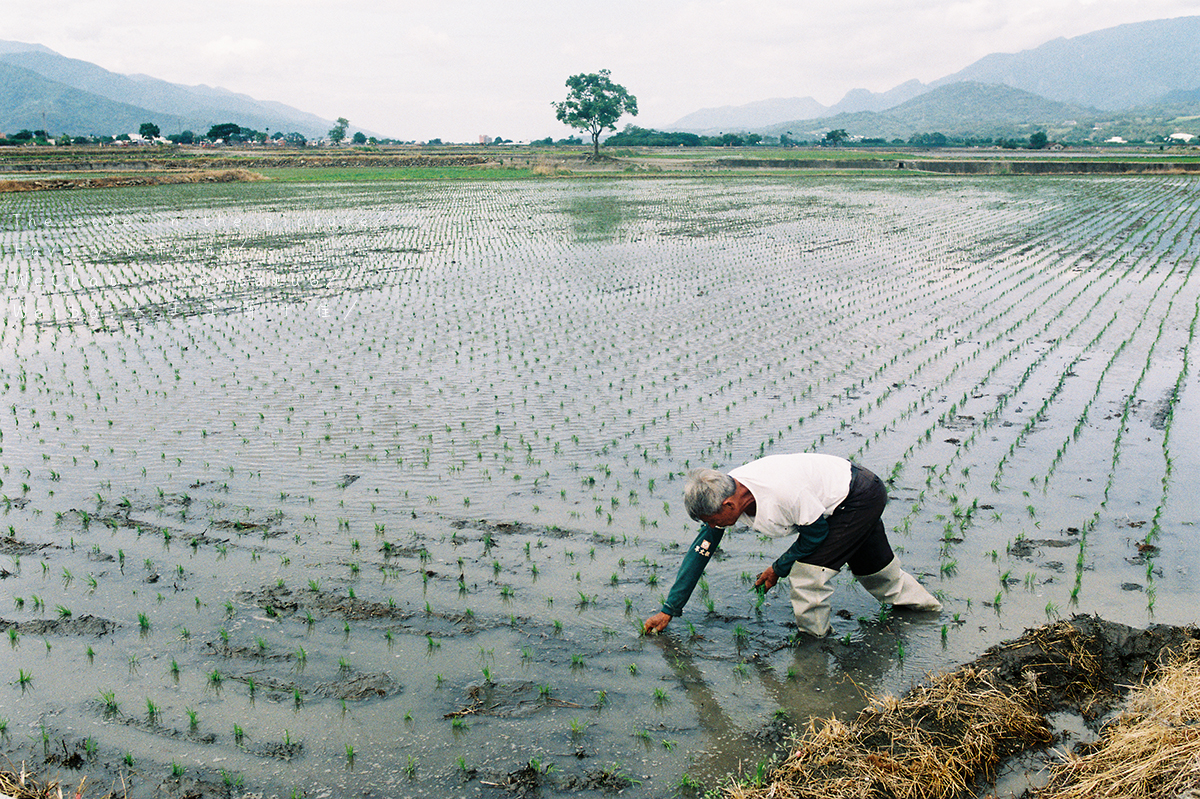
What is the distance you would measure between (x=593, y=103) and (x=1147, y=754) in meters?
78.5

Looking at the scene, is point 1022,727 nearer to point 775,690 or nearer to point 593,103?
point 775,690

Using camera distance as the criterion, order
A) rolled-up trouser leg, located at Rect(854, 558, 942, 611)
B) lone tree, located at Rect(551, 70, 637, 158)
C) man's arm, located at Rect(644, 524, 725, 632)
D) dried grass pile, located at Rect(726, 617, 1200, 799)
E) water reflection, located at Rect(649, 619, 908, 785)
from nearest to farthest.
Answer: dried grass pile, located at Rect(726, 617, 1200, 799)
water reflection, located at Rect(649, 619, 908, 785)
man's arm, located at Rect(644, 524, 725, 632)
rolled-up trouser leg, located at Rect(854, 558, 942, 611)
lone tree, located at Rect(551, 70, 637, 158)

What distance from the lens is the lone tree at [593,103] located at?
246 feet

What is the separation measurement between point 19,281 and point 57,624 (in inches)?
571

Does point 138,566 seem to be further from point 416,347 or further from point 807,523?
point 416,347

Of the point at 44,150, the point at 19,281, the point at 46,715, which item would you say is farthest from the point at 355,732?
the point at 44,150

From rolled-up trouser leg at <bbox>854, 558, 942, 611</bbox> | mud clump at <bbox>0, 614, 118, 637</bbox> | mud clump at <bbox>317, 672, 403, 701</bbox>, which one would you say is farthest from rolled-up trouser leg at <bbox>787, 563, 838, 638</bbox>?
mud clump at <bbox>0, 614, 118, 637</bbox>

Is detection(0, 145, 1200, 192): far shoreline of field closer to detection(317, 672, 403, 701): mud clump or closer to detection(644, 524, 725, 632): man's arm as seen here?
detection(317, 672, 403, 701): mud clump

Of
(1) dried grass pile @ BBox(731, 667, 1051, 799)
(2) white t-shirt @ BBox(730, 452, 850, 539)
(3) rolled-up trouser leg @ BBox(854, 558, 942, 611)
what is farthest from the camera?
(3) rolled-up trouser leg @ BBox(854, 558, 942, 611)

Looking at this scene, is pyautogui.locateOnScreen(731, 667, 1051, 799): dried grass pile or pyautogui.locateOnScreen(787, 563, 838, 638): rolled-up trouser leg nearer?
pyautogui.locateOnScreen(731, 667, 1051, 799): dried grass pile

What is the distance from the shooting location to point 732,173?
170 feet

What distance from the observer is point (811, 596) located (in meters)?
4.05

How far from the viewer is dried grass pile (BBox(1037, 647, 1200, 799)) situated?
9.16 feet

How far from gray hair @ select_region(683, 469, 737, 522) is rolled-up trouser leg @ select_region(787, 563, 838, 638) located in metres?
0.75
